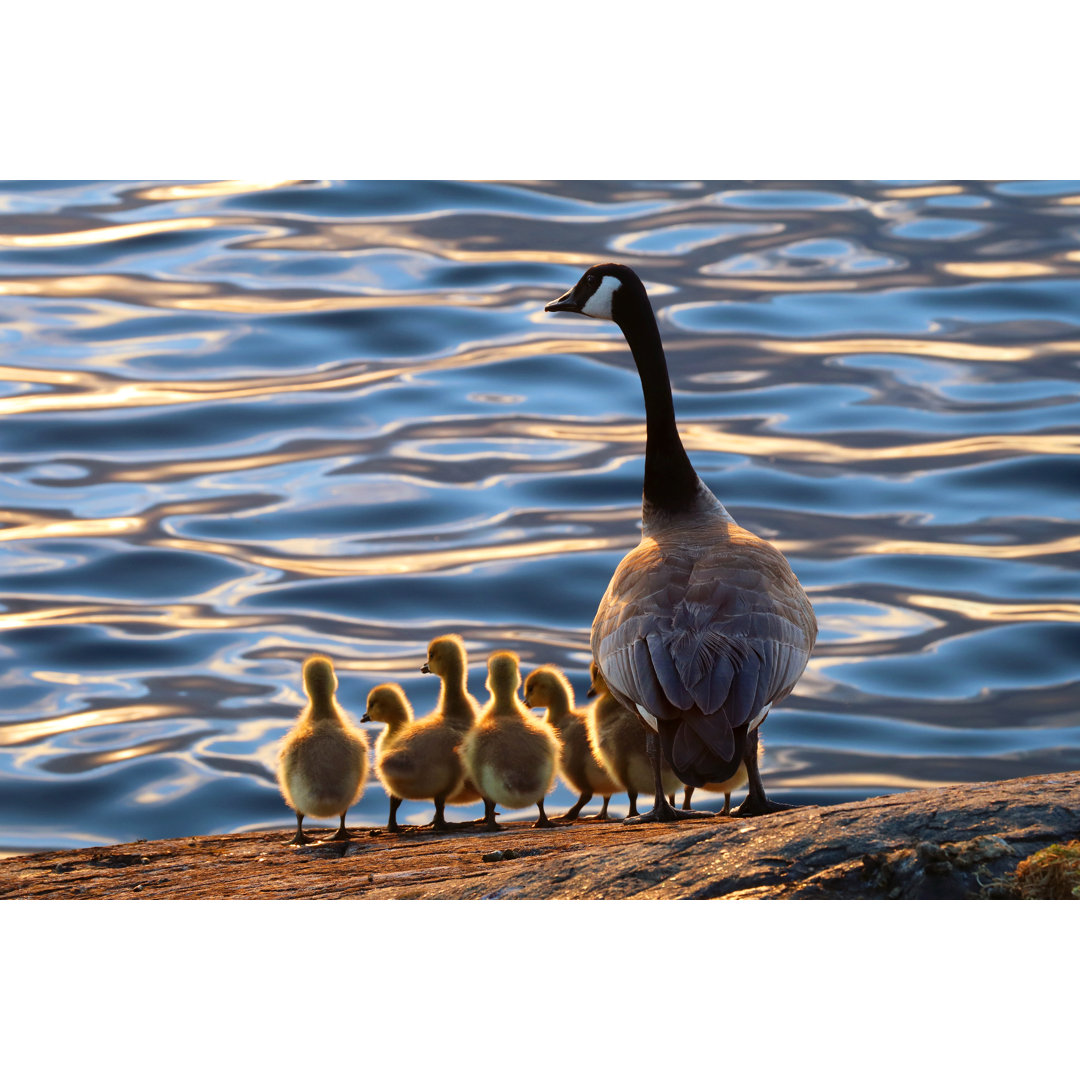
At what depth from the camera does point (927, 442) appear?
19.7 meters

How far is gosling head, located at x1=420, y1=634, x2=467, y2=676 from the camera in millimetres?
8242

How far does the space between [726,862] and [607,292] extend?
16.7 feet

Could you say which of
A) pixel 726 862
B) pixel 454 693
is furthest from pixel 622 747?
pixel 726 862

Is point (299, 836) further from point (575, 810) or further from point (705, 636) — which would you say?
point (705, 636)

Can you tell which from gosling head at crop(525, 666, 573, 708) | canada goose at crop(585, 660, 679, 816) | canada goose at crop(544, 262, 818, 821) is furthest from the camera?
gosling head at crop(525, 666, 573, 708)

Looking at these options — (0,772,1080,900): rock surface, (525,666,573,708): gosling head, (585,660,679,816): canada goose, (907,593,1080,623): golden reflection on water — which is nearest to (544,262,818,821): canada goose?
(0,772,1080,900): rock surface

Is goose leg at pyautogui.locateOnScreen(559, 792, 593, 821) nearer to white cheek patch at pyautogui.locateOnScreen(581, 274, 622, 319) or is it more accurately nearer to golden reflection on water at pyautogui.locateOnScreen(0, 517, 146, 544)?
white cheek patch at pyautogui.locateOnScreen(581, 274, 622, 319)

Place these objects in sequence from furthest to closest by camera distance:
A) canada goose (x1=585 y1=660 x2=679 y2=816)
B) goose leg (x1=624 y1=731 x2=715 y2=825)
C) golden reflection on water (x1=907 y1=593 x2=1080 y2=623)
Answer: golden reflection on water (x1=907 y1=593 x2=1080 y2=623)
canada goose (x1=585 y1=660 x2=679 y2=816)
goose leg (x1=624 y1=731 x2=715 y2=825)

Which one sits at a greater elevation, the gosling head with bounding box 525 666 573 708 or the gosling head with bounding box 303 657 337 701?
the gosling head with bounding box 303 657 337 701

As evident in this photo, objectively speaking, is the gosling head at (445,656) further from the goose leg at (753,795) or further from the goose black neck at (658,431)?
the goose leg at (753,795)

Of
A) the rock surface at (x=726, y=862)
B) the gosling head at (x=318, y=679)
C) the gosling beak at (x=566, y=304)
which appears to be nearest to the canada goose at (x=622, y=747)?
the rock surface at (x=726, y=862)

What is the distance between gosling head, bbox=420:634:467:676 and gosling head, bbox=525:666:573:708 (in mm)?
428

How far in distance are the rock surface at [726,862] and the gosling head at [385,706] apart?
5.80ft

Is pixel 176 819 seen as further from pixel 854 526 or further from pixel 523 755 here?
pixel 854 526
